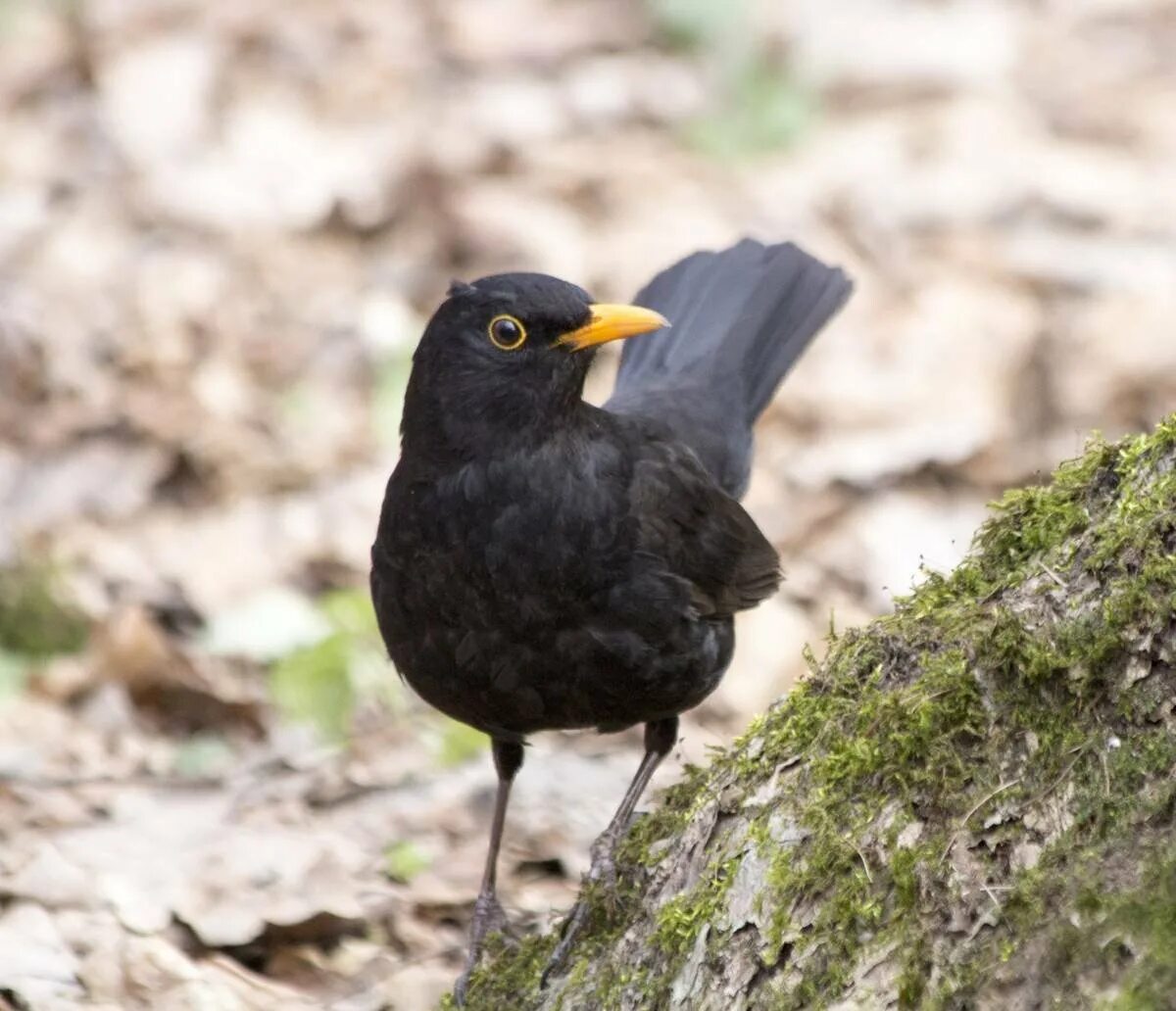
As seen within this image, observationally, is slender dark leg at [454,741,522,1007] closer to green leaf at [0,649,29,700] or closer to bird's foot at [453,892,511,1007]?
bird's foot at [453,892,511,1007]

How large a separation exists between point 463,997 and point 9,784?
2023 millimetres

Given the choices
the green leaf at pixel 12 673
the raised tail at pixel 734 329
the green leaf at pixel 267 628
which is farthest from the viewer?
the green leaf at pixel 267 628

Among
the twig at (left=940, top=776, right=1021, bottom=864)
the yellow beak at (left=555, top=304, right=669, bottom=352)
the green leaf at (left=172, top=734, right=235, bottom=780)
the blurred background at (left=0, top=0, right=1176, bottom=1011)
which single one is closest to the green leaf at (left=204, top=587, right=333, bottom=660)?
the blurred background at (left=0, top=0, right=1176, bottom=1011)

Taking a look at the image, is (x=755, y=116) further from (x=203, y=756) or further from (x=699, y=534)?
(x=699, y=534)

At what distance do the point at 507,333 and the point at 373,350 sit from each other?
14.2ft

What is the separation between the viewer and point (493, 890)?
13.9 ft

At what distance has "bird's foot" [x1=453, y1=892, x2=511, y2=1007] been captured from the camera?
4.05 metres

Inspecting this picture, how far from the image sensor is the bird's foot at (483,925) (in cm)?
405

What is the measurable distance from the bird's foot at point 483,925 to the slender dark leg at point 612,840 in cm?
42

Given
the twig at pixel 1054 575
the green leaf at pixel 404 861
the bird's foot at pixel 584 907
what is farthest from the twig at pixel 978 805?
the green leaf at pixel 404 861

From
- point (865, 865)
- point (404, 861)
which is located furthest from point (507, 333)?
point (865, 865)

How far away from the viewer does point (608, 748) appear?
5.83 m

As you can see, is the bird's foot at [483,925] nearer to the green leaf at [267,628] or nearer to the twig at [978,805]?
the twig at [978,805]

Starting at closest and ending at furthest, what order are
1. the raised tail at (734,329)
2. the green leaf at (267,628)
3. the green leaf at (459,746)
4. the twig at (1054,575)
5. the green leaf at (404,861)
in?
the twig at (1054,575), the green leaf at (404,861), the raised tail at (734,329), the green leaf at (459,746), the green leaf at (267,628)
